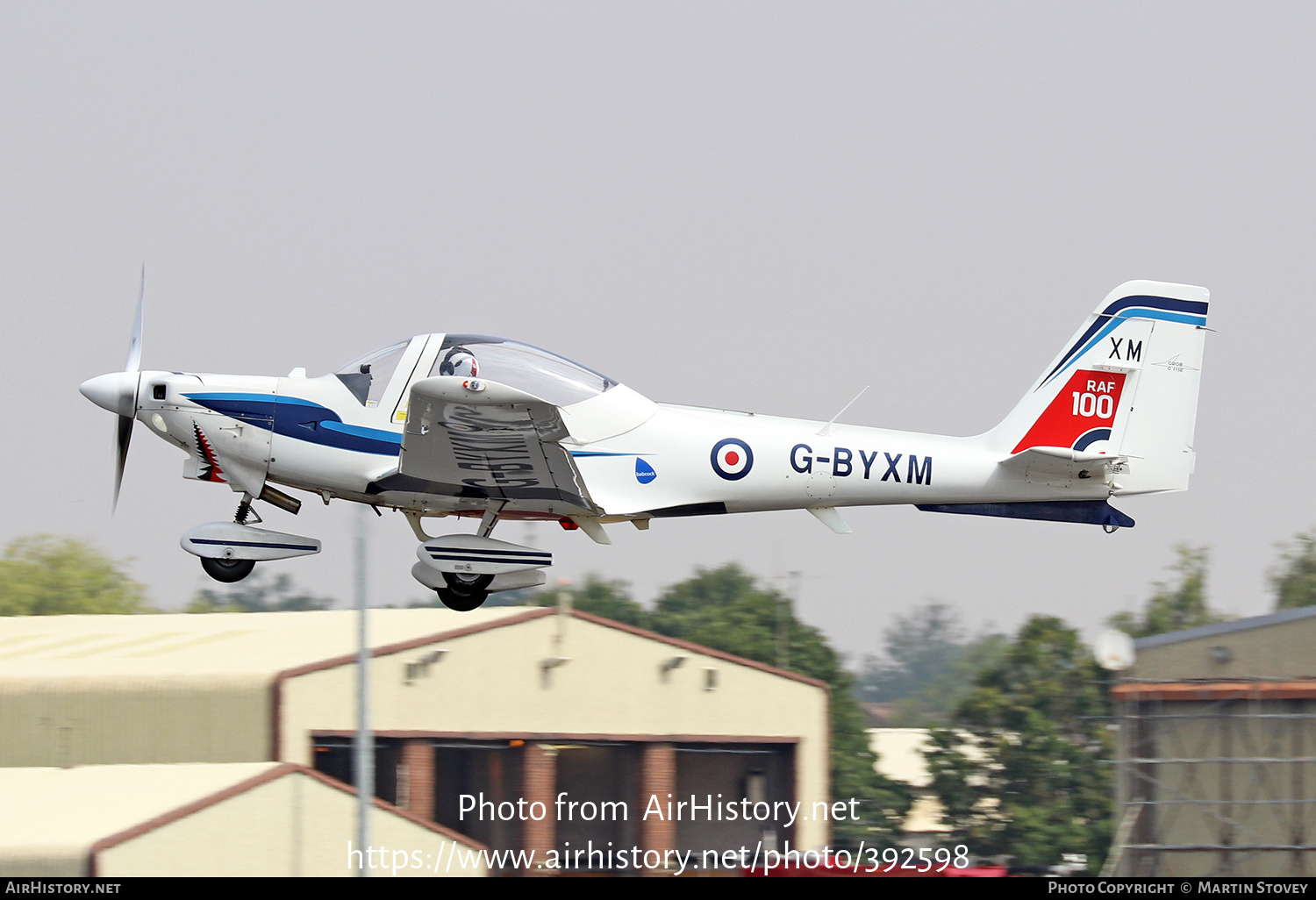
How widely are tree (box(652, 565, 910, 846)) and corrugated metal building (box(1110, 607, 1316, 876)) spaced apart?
49.9 feet

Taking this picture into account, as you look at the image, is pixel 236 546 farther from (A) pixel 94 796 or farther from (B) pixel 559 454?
(A) pixel 94 796

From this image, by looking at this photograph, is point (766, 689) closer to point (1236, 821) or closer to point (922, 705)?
point (1236, 821)

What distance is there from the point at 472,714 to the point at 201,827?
515cm

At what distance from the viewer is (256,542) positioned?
11508 mm

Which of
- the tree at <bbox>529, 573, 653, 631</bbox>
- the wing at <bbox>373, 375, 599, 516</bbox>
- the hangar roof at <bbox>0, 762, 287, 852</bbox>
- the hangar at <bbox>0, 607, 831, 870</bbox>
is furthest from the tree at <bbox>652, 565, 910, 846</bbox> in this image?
the wing at <bbox>373, 375, 599, 516</bbox>

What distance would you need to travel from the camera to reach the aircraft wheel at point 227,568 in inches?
452

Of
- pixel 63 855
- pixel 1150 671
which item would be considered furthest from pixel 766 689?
pixel 63 855

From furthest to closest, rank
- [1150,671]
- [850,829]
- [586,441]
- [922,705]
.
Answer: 1. [922,705]
2. [850,829]
3. [1150,671]
4. [586,441]

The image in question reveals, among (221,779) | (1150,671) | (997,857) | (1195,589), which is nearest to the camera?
(221,779)

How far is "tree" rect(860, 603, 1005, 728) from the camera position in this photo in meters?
66.4

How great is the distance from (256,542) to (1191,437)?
26.6ft

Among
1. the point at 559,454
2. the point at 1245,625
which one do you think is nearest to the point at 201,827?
the point at 559,454

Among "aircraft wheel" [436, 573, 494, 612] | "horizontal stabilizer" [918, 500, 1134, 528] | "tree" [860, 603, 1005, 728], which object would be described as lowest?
"tree" [860, 603, 1005, 728]

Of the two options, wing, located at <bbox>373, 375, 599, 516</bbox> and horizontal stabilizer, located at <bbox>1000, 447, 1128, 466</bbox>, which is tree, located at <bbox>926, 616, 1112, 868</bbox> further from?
wing, located at <bbox>373, 375, 599, 516</bbox>
